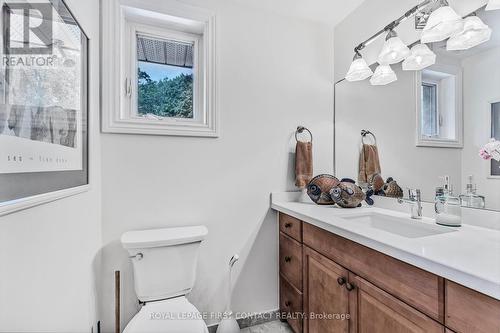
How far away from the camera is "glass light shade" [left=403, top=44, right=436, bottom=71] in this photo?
4.25ft

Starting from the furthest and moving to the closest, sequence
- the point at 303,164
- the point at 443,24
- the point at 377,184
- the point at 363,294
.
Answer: the point at 303,164 < the point at 377,184 < the point at 443,24 < the point at 363,294

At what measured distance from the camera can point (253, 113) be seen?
176 centimetres

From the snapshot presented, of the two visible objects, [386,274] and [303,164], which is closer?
[386,274]

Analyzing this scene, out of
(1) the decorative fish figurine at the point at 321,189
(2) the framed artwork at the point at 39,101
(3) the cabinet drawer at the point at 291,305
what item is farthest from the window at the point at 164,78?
(3) the cabinet drawer at the point at 291,305

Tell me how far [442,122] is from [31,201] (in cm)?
174

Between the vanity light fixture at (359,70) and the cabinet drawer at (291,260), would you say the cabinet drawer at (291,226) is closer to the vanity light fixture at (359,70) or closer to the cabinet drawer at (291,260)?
the cabinet drawer at (291,260)

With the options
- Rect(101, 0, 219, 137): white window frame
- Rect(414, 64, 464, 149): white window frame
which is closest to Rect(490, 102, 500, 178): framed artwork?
Rect(414, 64, 464, 149): white window frame

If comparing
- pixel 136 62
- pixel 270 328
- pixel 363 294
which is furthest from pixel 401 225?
pixel 136 62

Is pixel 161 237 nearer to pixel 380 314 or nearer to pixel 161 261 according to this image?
pixel 161 261

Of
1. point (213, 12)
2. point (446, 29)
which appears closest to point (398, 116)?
point (446, 29)

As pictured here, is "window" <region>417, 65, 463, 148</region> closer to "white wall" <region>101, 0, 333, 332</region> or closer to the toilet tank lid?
"white wall" <region>101, 0, 333, 332</region>

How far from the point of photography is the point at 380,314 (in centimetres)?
91

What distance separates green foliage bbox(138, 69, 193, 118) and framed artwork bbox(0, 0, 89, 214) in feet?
1.91

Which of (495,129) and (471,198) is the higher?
(495,129)
